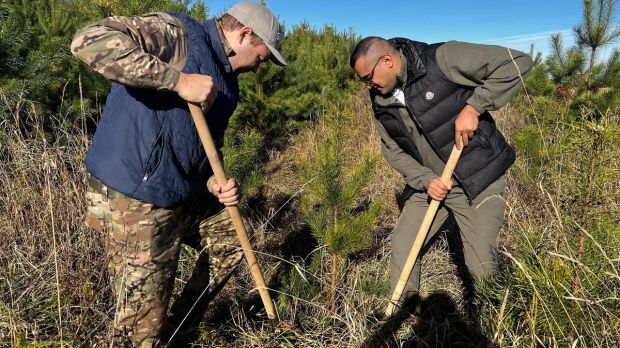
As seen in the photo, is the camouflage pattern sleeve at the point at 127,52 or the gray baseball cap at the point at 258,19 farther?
the gray baseball cap at the point at 258,19

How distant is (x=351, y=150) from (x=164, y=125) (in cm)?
444

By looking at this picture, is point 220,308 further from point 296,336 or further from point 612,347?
point 612,347

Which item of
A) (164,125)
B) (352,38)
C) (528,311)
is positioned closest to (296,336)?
(528,311)

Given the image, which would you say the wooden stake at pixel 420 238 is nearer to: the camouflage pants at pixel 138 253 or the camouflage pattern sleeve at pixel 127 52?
the camouflage pants at pixel 138 253

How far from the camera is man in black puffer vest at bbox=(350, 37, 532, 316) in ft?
7.73

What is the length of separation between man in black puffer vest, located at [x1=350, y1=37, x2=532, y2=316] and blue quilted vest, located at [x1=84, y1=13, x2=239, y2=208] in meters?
0.93

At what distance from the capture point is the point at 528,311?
1922 millimetres

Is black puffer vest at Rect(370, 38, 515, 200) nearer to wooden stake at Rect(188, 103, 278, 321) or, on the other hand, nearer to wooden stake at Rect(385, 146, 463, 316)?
wooden stake at Rect(385, 146, 463, 316)

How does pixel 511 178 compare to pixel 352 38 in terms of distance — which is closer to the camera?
pixel 511 178

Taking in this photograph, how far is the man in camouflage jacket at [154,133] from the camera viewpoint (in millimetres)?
1634

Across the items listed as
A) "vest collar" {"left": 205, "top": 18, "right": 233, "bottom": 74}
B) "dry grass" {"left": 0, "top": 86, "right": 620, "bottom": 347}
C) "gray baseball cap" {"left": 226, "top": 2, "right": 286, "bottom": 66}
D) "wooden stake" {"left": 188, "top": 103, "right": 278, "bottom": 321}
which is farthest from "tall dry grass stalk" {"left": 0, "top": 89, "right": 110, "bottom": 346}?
"gray baseball cap" {"left": 226, "top": 2, "right": 286, "bottom": 66}

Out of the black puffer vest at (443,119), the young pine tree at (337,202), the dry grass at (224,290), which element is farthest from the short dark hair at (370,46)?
the dry grass at (224,290)

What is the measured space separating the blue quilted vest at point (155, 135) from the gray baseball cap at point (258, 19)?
130mm

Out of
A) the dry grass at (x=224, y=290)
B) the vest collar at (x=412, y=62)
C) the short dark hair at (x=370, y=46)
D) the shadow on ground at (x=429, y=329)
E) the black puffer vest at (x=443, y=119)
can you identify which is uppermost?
the short dark hair at (x=370, y=46)
